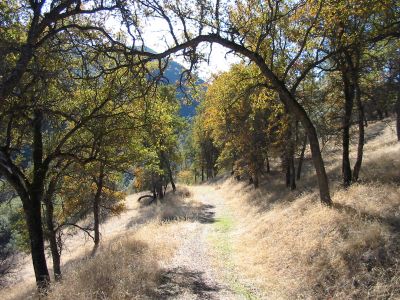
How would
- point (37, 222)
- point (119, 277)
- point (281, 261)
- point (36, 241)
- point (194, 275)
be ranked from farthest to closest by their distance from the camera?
point (37, 222)
point (36, 241)
point (194, 275)
point (281, 261)
point (119, 277)

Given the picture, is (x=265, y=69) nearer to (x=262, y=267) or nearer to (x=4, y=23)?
(x=262, y=267)

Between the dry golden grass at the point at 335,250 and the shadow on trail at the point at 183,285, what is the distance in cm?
129

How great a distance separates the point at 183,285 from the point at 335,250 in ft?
12.4

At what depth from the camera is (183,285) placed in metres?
9.29

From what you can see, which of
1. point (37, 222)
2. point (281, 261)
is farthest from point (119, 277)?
point (37, 222)

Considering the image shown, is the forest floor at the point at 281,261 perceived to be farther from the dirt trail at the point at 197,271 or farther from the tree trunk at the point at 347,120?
the tree trunk at the point at 347,120

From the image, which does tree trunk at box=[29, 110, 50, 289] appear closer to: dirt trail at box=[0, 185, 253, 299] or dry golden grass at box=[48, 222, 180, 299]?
dry golden grass at box=[48, 222, 180, 299]

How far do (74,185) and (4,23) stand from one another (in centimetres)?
1049

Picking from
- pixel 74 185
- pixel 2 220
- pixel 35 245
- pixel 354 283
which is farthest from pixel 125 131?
pixel 2 220

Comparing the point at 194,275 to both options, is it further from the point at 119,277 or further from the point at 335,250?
the point at 335,250

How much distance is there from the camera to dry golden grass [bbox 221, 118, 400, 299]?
7125mm

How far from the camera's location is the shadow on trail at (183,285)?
8641 mm

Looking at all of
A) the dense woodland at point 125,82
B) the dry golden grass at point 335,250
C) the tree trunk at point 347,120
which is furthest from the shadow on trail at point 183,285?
the tree trunk at point 347,120

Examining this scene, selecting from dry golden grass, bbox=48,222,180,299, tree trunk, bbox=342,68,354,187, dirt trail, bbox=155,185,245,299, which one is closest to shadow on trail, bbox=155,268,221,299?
dirt trail, bbox=155,185,245,299
